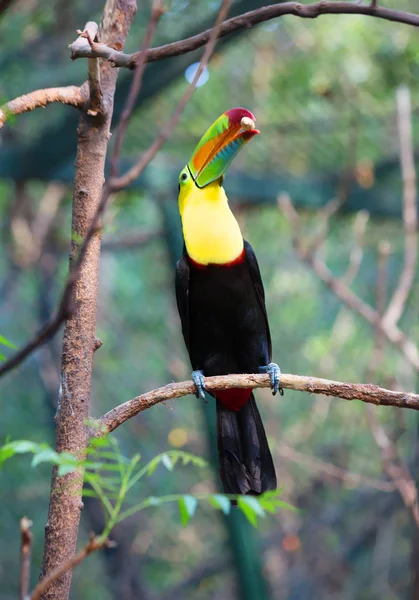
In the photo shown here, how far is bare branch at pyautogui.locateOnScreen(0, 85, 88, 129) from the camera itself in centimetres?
144

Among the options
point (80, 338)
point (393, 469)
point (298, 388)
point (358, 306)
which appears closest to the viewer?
point (80, 338)

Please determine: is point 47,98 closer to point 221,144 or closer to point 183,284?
point 221,144

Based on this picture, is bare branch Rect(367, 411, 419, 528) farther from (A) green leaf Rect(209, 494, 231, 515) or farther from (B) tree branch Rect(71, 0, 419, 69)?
(A) green leaf Rect(209, 494, 231, 515)

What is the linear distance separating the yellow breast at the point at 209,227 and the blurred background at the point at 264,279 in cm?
84

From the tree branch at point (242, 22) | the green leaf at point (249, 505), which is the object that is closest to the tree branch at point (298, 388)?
the green leaf at point (249, 505)

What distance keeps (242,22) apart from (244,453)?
108 cm

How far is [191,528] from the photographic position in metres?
4.60

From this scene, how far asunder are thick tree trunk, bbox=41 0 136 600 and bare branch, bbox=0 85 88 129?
38 millimetres

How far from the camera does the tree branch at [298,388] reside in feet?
4.67

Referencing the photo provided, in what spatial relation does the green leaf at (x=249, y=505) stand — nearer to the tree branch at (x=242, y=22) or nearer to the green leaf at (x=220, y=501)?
the green leaf at (x=220, y=501)

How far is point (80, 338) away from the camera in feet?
4.54

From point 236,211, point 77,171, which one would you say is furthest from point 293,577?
point 77,171

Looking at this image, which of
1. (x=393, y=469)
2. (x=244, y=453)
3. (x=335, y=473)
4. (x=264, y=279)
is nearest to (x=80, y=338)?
(x=244, y=453)

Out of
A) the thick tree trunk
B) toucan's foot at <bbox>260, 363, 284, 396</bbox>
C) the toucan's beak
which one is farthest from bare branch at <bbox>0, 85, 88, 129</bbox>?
toucan's foot at <bbox>260, 363, 284, 396</bbox>
